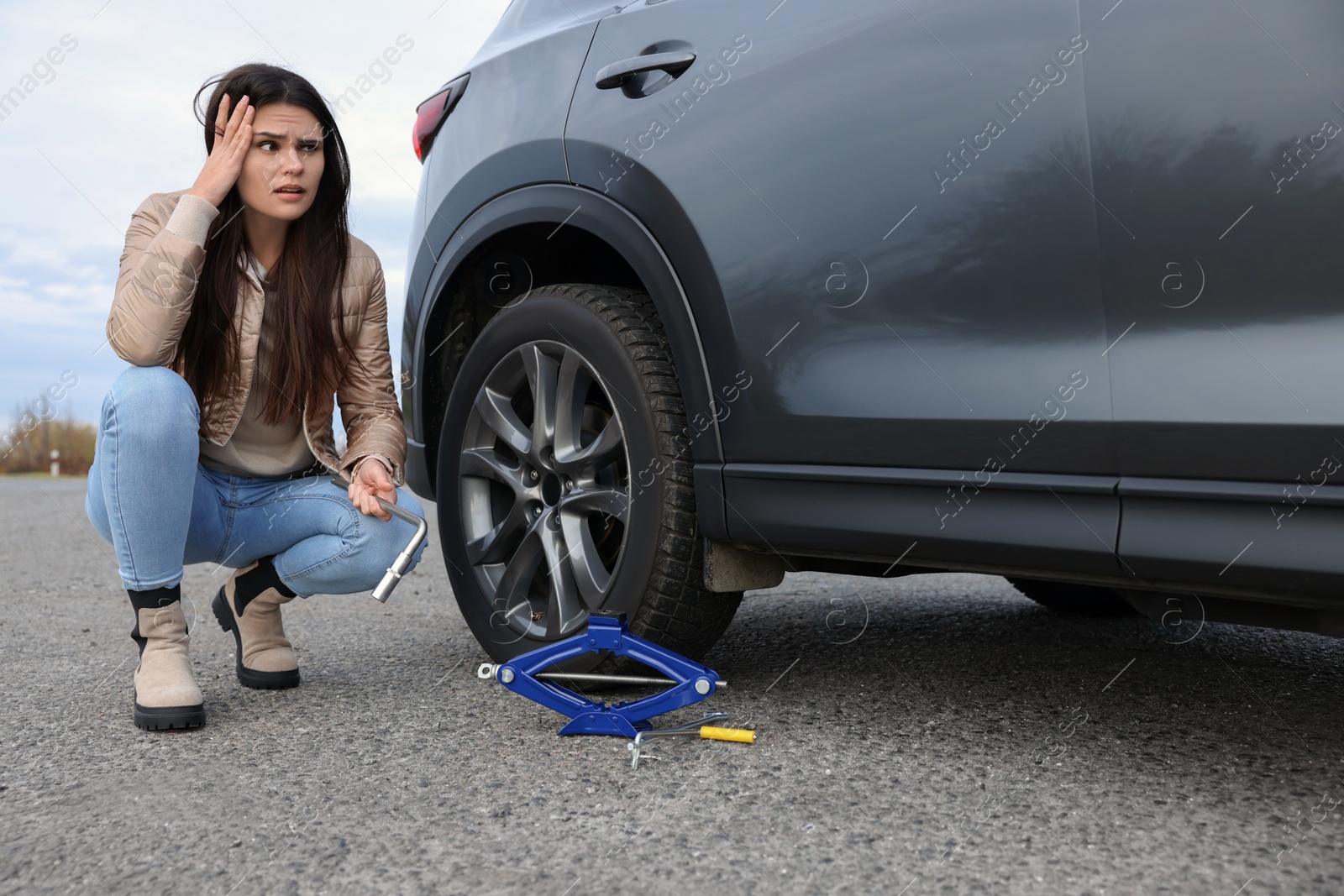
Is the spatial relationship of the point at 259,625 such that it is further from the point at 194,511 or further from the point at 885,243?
the point at 885,243

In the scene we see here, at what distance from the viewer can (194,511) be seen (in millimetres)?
2250

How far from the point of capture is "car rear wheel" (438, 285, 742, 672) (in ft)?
6.77

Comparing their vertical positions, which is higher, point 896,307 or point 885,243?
point 885,243

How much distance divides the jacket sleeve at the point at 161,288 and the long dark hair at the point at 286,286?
124 millimetres

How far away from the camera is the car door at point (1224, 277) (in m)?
1.35

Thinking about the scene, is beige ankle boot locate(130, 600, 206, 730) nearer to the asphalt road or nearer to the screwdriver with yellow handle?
the asphalt road

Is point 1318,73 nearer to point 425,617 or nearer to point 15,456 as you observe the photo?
point 425,617

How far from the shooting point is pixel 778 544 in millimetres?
1927

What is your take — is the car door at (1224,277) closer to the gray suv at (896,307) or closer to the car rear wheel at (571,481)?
the gray suv at (896,307)

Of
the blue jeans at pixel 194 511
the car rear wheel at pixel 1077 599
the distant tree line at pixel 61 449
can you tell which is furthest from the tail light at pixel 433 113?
the distant tree line at pixel 61 449

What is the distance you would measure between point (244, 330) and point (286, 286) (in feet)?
0.42

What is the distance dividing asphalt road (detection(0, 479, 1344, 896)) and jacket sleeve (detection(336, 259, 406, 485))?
1.80 ft

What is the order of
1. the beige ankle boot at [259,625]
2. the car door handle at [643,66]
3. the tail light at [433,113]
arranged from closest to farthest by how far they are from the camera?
the car door handle at [643,66] → the beige ankle boot at [259,625] → the tail light at [433,113]

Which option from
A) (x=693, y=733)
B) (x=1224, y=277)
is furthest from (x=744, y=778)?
(x=1224, y=277)
